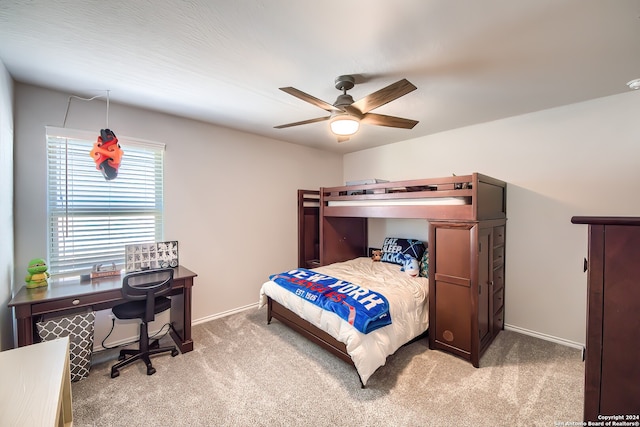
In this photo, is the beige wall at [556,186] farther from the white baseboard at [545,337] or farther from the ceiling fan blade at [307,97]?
the ceiling fan blade at [307,97]

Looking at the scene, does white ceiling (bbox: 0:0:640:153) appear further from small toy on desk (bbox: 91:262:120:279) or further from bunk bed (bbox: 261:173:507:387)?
small toy on desk (bbox: 91:262:120:279)

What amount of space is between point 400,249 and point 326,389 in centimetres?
228

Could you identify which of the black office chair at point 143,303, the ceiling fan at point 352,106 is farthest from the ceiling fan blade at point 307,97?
the black office chair at point 143,303

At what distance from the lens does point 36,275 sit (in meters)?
2.19

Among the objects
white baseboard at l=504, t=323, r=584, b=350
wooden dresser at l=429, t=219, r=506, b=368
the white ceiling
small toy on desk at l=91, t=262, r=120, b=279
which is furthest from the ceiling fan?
white baseboard at l=504, t=323, r=584, b=350

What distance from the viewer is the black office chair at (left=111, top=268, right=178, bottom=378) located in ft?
7.29

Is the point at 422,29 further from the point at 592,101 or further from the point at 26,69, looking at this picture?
the point at 26,69

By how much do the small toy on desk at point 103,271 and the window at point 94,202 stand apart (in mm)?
75

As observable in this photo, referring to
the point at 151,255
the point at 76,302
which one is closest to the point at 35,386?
the point at 76,302

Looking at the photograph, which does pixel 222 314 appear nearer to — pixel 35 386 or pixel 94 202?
pixel 94 202

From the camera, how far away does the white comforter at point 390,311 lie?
2.06 m

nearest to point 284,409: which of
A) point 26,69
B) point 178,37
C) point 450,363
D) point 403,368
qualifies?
point 403,368

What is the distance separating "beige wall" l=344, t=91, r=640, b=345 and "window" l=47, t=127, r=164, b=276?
13.1 feet

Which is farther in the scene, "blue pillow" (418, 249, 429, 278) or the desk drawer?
"blue pillow" (418, 249, 429, 278)
